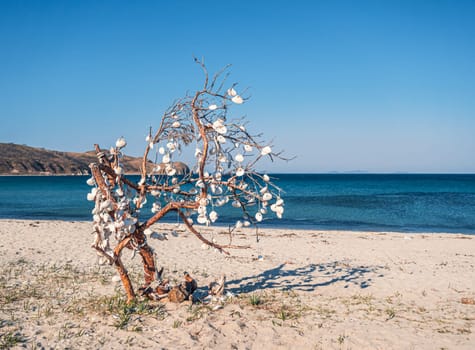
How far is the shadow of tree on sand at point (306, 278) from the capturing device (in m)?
7.60

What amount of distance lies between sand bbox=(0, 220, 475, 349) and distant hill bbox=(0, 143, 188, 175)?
9165cm

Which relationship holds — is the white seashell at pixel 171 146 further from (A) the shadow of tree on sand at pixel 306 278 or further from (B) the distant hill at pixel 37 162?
(B) the distant hill at pixel 37 162

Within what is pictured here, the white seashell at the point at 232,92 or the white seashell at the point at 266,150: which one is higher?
the white seashell at the point at 232,92

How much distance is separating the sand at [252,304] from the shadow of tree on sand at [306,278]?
0.02m

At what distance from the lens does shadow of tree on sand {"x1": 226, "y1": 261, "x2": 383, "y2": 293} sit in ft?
24.9

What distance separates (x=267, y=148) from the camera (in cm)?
543

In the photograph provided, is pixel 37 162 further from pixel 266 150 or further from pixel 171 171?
pixel 266 150

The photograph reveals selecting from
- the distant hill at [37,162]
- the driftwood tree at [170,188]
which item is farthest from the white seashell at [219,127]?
the distant hill at [37,162]

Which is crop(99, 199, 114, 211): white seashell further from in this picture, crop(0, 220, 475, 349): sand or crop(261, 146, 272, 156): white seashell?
crop(261, 146, 272, 156): white seashell

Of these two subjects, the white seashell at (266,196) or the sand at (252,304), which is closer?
the sand at (252,304)

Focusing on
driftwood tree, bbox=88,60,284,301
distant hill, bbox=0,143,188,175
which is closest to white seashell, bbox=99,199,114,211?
driftwood tree, bbox=88,60,284,301

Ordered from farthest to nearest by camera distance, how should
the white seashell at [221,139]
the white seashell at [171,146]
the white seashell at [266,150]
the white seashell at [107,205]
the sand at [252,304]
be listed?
the white seashell at [171,146] → the white seashell at [221,139] → the white seashell at [266,150] → the white seashell at [107,205] → the sand at [252,304]

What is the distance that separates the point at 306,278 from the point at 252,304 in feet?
8.23

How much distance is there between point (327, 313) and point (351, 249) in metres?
6.94
